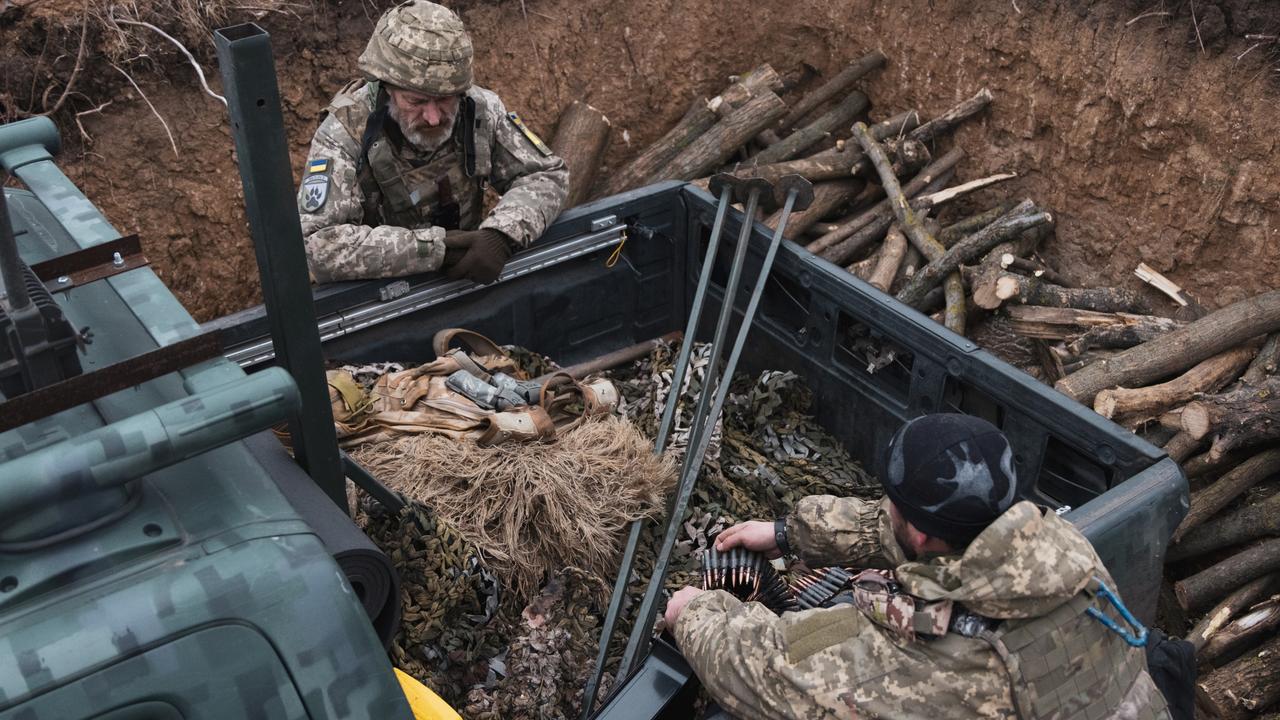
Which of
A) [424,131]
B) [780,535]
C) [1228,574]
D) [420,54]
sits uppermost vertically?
[420,54]

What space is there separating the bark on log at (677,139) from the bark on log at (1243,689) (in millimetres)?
3900

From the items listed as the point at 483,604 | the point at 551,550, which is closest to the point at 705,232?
the point at 551,550

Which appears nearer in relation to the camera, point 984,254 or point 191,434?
point 191,434

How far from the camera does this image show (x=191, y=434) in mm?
1572

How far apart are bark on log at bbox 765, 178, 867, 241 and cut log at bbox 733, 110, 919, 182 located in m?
0.05

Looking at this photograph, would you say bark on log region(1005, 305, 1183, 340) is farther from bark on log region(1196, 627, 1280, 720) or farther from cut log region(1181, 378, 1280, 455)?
bark on log region(1196, 627, 1280, 720)

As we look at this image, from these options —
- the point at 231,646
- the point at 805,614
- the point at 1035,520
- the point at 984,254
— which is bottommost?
the point at 984,254

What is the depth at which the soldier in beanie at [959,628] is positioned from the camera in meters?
2.15

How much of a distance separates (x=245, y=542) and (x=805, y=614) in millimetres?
1226

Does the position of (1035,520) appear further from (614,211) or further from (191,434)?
(614,211)

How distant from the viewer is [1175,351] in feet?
15.1

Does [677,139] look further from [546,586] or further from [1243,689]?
[1243,689]

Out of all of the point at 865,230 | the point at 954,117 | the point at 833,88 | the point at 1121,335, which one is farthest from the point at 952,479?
the point at 833,88

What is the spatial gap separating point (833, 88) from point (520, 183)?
3.31 meters
